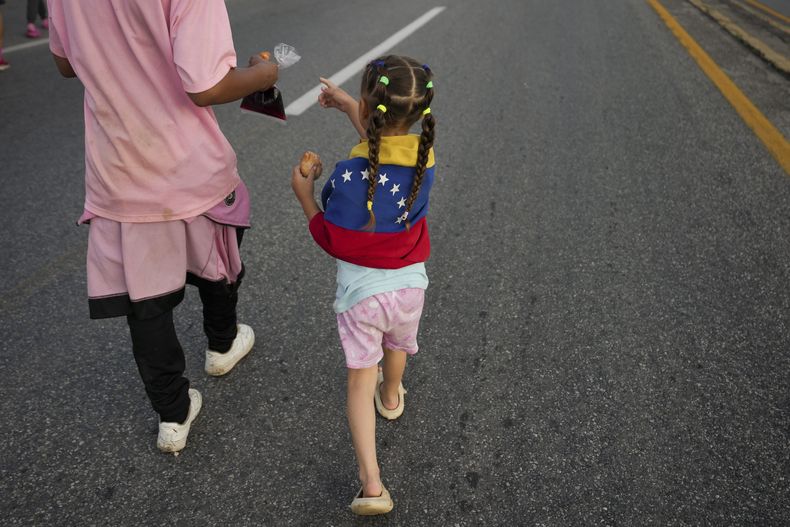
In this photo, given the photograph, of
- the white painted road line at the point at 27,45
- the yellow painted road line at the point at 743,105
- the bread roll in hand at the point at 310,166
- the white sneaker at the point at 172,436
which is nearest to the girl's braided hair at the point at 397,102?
the bread roll in hand at the point at 310,166

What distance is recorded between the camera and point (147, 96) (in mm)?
1656

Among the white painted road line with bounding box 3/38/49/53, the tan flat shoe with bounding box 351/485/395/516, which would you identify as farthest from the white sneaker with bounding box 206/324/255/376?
the white painted road line with bounding box 3/38/49/53

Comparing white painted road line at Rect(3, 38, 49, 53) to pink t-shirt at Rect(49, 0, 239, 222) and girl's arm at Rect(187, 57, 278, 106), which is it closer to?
pink t-shirt at Rect(49, 0, 239, 222)

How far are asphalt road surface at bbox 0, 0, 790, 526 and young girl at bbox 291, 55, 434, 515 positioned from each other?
0.39m

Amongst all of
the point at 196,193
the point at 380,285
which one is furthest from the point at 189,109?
the point at 380,285

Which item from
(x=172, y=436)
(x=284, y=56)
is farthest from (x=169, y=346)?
(x=284, y=56)

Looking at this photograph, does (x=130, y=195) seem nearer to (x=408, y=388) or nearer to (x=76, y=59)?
(x=76, y=59)

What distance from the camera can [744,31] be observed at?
844 cm

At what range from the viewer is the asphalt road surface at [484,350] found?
2033 millimetres

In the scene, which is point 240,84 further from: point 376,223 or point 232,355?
point 232,355

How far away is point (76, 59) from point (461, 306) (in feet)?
6.25

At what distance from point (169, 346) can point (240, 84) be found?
88 centimetres

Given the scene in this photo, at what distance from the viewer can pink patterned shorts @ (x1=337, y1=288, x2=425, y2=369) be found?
182cm

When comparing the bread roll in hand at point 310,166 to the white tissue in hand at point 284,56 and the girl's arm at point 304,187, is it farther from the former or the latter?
the white tissue in hand at point 284,56
